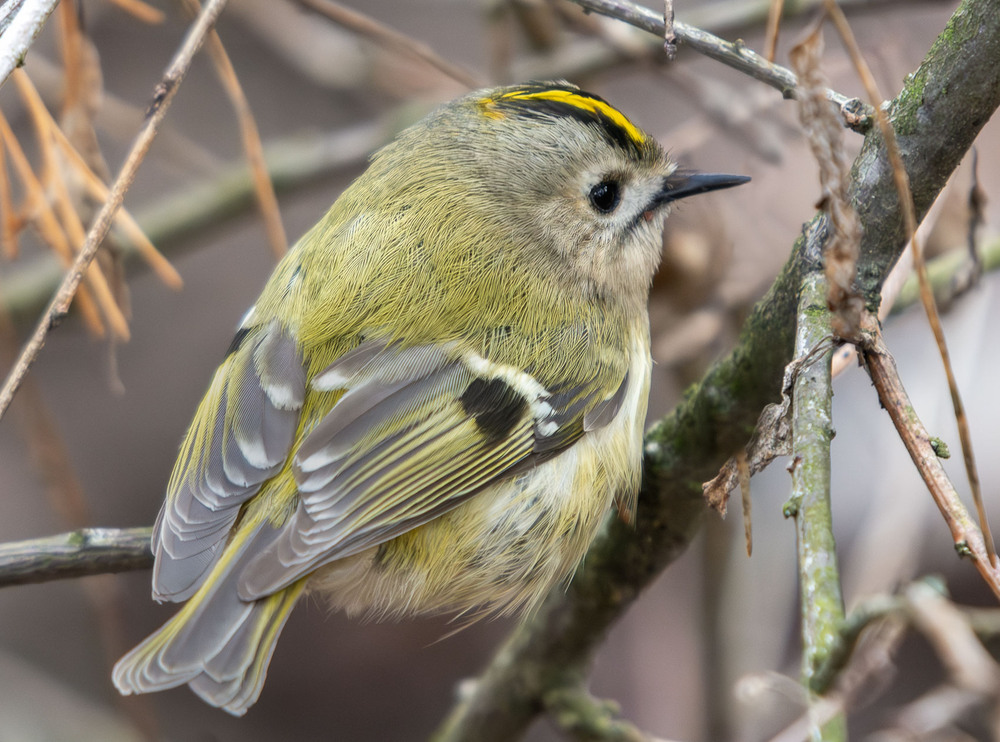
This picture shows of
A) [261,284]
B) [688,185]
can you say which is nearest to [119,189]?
[688,185]

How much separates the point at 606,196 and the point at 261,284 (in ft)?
5.25

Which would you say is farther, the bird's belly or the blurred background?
the blurred background

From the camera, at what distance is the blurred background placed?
78.4 inches

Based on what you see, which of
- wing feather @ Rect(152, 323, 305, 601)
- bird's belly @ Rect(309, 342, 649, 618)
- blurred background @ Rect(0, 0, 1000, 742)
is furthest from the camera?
blurred background @ Rect(0, 0, 1000, 742)

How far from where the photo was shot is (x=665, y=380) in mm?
2805

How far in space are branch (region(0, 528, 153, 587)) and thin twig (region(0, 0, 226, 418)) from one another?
26cm

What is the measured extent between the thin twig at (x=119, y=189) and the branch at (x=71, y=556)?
10.1 inches

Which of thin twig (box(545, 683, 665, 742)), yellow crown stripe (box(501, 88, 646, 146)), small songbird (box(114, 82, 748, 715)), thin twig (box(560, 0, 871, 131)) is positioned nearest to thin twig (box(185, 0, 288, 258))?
small songbird (box(114, 82, 748, 715))

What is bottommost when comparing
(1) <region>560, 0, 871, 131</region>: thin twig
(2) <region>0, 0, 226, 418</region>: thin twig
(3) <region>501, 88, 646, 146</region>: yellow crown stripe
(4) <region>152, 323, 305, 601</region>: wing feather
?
(4) <region>152, 323, 305, 601</region>: wing feather

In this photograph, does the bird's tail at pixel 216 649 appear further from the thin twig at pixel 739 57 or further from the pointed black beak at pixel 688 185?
the pointed black beak at pixel 688 185

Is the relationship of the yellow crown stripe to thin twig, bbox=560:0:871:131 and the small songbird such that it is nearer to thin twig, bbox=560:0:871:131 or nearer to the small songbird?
the small songbird

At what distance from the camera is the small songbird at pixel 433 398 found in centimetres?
126

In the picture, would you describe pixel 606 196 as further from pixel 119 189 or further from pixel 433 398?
pixel 119 189

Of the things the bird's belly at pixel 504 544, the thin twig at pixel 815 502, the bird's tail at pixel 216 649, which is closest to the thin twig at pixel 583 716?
the bird's belly at pixel 504 544
